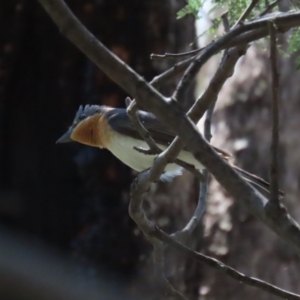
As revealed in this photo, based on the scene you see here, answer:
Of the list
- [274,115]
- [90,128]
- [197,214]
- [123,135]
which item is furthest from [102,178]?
[274,115]

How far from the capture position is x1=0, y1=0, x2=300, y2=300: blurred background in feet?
16.6

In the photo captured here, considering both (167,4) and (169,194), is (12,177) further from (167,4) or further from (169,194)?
(167,4)

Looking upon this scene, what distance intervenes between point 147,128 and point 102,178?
1768 millimetres

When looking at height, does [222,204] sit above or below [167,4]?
below

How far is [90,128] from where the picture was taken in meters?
3.76

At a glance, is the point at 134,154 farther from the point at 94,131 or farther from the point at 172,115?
the point at 172,115

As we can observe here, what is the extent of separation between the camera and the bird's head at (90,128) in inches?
145

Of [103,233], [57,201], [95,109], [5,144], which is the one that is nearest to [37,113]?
[5,144]

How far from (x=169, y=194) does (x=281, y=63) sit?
1431 millimetres

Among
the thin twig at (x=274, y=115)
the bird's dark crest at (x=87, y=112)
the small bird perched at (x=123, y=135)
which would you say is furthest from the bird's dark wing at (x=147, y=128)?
the thin twig at (x=274, y=115)

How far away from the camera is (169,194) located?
522 centimetres

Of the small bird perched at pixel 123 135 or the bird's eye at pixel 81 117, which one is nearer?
the small bird perched at pixel 123 135

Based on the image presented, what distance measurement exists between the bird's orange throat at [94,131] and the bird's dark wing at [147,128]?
0.05 metres

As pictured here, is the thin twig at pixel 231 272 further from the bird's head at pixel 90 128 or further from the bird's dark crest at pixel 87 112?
the bird's dark crest at pixel 87 112
